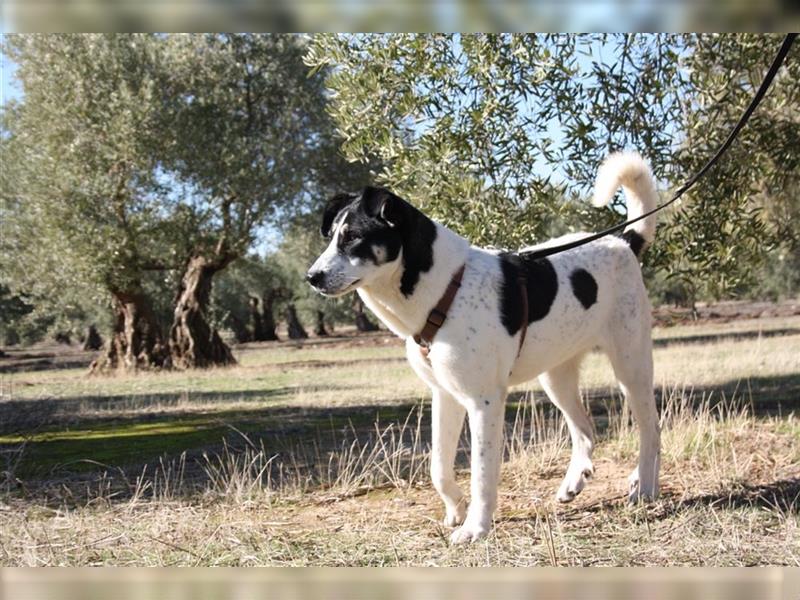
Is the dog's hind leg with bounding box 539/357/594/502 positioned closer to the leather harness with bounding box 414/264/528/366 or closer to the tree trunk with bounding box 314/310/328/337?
the leather harness with bounding box 414/264/528/366

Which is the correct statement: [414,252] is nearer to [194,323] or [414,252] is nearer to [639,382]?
[639,382]

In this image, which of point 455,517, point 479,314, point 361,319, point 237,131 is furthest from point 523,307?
point 361,319

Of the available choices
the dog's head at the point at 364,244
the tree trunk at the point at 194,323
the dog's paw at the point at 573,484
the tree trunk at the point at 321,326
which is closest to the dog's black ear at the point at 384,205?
the dog's head at the point at 364,244

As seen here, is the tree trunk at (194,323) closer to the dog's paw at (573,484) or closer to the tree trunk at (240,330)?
the tree trunk at (240,330)

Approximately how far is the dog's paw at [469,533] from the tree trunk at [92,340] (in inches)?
1521

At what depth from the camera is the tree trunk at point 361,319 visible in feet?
152

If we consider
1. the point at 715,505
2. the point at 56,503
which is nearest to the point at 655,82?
the point at 715,505

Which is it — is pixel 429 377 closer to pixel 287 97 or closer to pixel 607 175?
pixel 607 175

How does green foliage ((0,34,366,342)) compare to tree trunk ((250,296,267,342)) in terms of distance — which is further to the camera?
tree trunk ((250,296,267,342))

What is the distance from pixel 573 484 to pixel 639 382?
907 mm

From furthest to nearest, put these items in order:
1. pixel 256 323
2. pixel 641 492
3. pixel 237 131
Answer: pixel 256 323
pixel 237 131
pixel 641 492

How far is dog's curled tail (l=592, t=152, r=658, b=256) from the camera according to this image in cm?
613

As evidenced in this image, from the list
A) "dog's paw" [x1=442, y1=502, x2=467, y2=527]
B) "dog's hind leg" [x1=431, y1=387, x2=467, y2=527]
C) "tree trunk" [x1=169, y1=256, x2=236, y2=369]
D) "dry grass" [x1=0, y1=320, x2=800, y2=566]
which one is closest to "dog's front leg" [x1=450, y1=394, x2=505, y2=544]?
"dry grass" [x1=0, y1=320, x2=800, y2=566]

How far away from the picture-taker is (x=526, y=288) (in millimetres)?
5273
